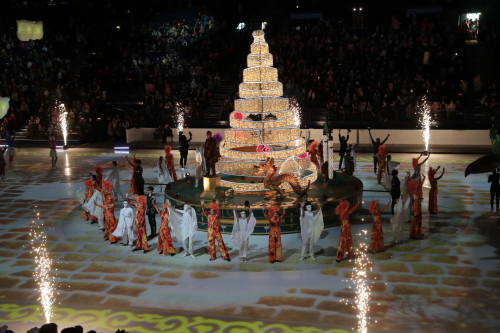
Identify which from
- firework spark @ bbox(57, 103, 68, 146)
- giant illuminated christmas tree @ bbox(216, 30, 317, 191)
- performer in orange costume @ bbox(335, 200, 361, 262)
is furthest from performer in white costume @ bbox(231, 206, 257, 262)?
firework spark @ bbox(57, 103, 68, 146)

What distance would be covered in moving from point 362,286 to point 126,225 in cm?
630

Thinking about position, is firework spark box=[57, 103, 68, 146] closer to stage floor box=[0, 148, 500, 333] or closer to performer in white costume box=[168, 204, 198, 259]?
stage floor box=[0, 148, 500, 333]

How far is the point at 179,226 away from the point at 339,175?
7814mm

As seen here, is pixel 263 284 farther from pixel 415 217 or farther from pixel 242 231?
pixel 415 217

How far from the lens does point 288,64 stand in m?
35.8

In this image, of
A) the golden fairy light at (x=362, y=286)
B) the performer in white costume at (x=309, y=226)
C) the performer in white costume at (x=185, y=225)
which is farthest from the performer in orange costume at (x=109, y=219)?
the golden fairy light at (x=362, y=286)

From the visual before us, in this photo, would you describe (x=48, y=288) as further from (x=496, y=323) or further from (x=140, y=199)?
(x=496, y=323)

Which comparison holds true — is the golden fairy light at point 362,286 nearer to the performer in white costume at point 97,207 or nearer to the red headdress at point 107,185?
the red headdress at point 107,185

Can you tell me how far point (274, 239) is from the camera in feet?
44.2

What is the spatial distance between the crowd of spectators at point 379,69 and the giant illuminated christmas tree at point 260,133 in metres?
14.1


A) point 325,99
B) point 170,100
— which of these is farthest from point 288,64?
point 170,100

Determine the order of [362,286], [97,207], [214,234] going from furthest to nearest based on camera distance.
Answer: [97,207]
[214,234]
[362,286]

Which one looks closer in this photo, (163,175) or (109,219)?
(109,219)

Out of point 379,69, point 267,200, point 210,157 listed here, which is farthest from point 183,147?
point 379,69
